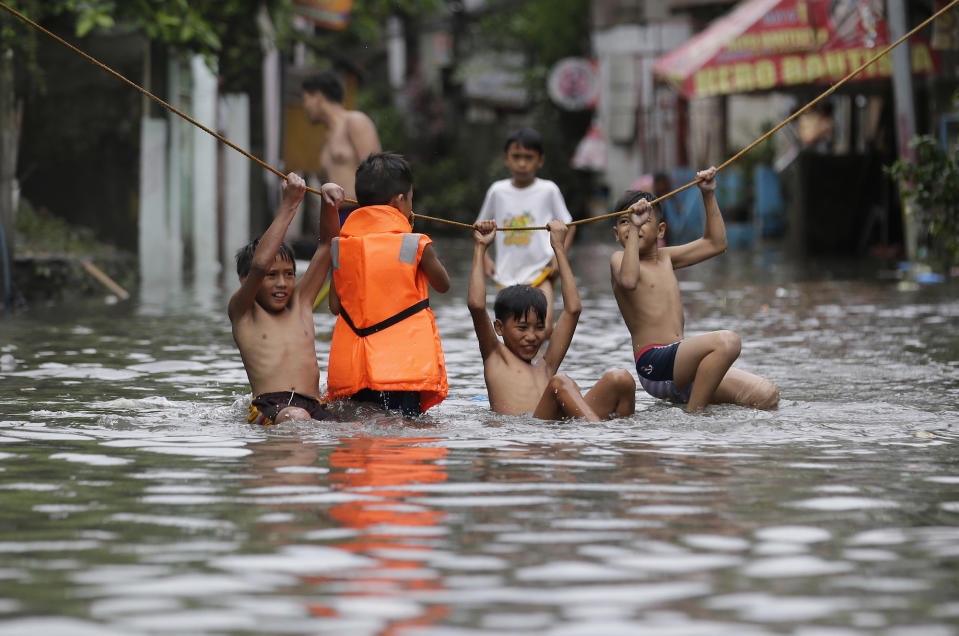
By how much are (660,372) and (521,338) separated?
2.36ft

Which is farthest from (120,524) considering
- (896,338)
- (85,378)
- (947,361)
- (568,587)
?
(896,338)

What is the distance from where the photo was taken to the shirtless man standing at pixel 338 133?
10.3m

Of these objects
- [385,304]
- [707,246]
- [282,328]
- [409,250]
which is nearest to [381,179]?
[409,250]

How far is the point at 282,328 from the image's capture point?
6.93 metres

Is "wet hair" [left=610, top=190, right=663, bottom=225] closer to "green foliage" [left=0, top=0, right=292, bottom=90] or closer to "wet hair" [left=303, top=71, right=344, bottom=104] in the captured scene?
"wet hair" [left=303, top=71, right=344, bottom=104]

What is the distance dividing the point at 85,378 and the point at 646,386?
3.09 meters

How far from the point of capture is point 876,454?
5703 mm

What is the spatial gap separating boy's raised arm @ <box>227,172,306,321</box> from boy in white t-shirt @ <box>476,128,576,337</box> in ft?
9.11

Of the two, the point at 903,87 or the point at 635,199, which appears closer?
the point at 635,199

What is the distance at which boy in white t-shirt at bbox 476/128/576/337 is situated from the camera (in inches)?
367

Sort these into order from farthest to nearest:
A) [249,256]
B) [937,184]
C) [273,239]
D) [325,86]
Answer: [937,184] < [325,86] < [249,256] < [273,239]

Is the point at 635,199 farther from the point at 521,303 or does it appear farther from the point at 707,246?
the point at 521,303

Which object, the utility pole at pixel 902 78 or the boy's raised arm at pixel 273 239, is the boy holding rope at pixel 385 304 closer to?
the boy's raised arm at pixel 273 239

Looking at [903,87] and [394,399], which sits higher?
[903,87]
